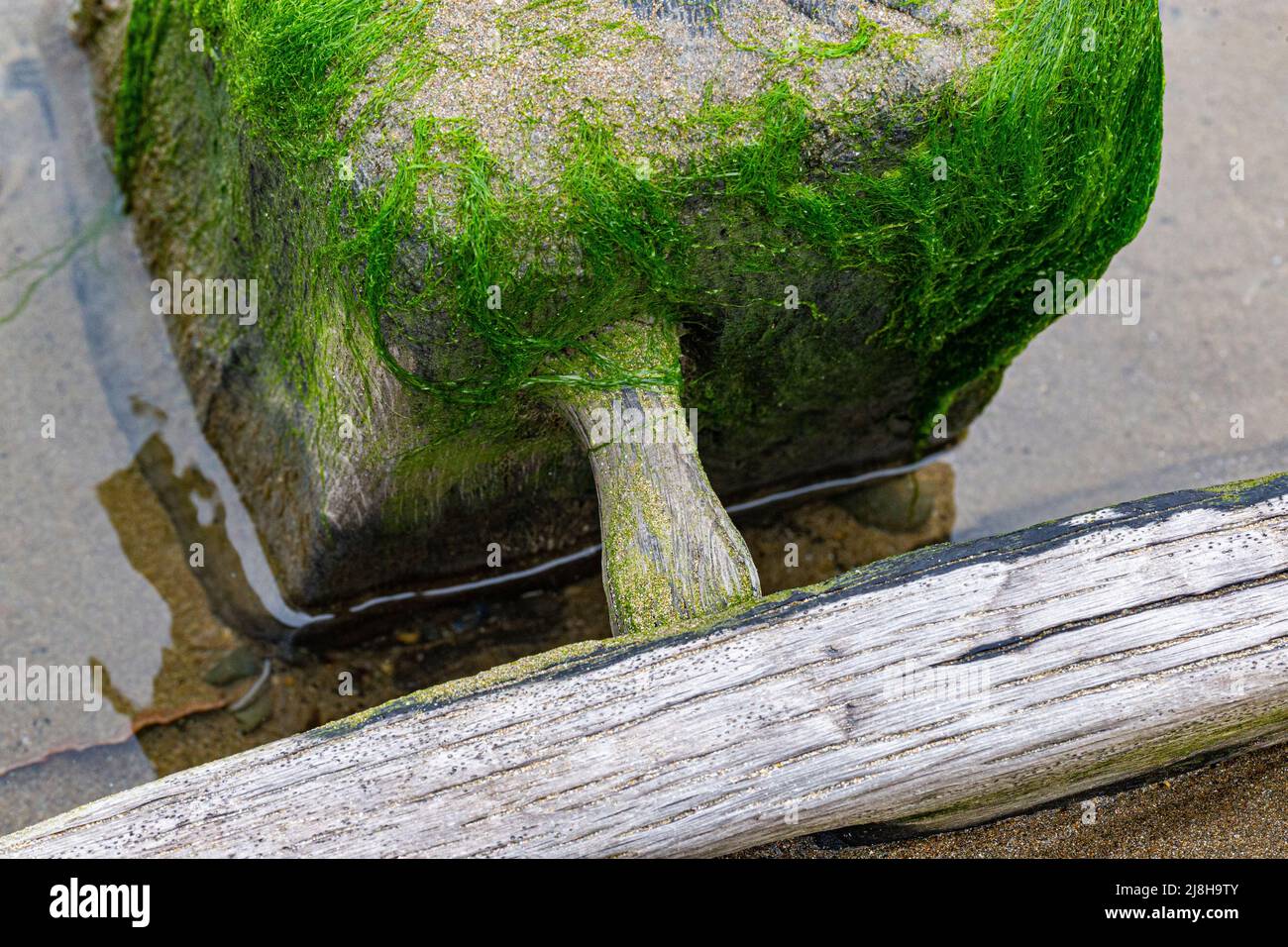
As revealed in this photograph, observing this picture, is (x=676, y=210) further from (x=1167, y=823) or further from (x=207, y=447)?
(x=207, y=447)

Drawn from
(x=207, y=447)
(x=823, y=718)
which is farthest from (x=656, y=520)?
(x=207, y=447)

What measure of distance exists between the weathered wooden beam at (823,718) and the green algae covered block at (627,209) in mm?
366

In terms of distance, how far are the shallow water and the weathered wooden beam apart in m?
1.53

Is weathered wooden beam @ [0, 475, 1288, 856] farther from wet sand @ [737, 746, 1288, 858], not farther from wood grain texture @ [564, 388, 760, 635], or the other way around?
wood grain texture @ [564, 388, 760, 635]

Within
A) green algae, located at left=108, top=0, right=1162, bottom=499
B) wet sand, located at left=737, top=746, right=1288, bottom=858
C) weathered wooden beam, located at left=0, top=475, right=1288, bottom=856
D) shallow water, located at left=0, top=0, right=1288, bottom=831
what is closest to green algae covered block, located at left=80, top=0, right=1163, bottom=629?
green algae, located at left=108, top=0, right=1162, bottom=499

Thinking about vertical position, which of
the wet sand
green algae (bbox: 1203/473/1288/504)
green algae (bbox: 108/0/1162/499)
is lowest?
the wet sand

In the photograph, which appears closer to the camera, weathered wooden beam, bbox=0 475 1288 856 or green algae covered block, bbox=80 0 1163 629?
weathered wooden beam, bbox=0 475 1288 856

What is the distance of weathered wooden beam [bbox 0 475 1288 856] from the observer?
1.82 meters

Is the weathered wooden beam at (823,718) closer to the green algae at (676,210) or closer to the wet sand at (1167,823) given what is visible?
the wet sand at (1167,823)

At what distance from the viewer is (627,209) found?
2281 mm

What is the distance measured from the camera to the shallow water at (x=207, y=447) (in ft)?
10.9

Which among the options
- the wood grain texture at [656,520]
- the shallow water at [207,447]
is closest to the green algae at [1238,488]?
the wood grain texture at [656,520]
